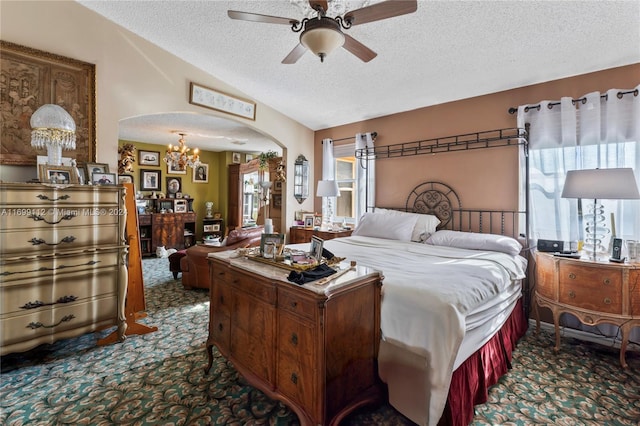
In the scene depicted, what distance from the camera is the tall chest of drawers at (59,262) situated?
218 cm

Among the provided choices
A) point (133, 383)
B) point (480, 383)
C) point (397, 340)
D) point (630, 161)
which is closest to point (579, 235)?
point (630, 161)

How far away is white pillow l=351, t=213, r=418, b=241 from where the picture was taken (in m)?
3.60

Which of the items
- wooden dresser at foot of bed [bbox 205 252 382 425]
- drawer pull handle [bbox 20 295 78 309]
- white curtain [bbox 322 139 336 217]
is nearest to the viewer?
wooden dresser at foot of bed [bbox 205 252 382 425]

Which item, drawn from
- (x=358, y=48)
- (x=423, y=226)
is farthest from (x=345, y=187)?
(x=358, y=48)

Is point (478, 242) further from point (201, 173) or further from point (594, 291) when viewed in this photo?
point (201, 173)

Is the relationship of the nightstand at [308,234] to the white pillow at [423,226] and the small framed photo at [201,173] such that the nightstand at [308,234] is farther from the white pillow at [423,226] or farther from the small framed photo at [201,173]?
the small framed photo at [201,173]

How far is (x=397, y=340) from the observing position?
5.57 feet

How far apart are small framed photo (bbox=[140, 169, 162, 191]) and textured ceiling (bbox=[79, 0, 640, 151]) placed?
3.91m

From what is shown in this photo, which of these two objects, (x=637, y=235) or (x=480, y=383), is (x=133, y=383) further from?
(x=637, y=235)

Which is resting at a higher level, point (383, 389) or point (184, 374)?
point (383, 389)

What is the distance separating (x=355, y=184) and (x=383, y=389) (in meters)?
3.62

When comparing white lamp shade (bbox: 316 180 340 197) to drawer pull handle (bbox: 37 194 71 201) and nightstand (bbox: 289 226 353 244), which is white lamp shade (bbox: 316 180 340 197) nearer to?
nightstand (bbox: 289 226 353 244)

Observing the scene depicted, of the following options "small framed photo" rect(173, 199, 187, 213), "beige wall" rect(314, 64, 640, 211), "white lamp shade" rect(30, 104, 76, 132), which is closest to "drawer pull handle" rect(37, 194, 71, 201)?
"white lamp shade" rect(30, 104, 76, 132)

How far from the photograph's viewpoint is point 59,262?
2381 mm
